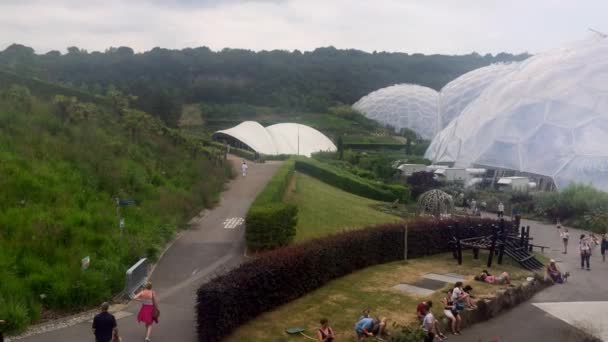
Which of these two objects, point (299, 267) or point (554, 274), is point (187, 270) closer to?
point (299, 267)

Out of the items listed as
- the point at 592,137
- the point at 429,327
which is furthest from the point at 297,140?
the point at 429,327

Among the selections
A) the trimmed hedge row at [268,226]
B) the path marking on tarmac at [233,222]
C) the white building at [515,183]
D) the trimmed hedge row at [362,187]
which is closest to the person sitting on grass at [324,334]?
the trimmed hedge row at [268,226]

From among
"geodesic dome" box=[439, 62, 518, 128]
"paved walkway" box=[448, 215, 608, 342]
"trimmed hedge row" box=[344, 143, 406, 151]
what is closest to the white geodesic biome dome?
"trimmed hedge row" box=[344, 143, 406, 151]

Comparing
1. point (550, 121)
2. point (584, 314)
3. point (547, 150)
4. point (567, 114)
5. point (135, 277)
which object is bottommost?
point (584, 314)

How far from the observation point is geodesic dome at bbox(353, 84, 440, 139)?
7444 cm

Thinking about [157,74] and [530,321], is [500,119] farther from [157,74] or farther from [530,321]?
[157,74]

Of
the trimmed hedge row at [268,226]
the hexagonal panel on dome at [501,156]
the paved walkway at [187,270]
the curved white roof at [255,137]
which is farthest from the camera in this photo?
the curved white roof at [255,137]

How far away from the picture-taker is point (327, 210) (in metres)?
24.6

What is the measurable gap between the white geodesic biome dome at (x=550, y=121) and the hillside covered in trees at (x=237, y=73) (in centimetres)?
3091

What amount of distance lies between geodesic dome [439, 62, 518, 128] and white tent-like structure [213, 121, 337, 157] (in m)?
16.3

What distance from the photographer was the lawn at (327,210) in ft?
69.5

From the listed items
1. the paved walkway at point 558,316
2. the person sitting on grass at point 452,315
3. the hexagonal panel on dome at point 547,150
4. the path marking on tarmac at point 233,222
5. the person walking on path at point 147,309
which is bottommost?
the paved walkway at point 558,316

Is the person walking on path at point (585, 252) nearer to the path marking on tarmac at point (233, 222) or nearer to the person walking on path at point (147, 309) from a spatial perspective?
the path marking on tarmac at point (233, 222)

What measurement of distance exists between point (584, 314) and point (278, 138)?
41.4 meters
